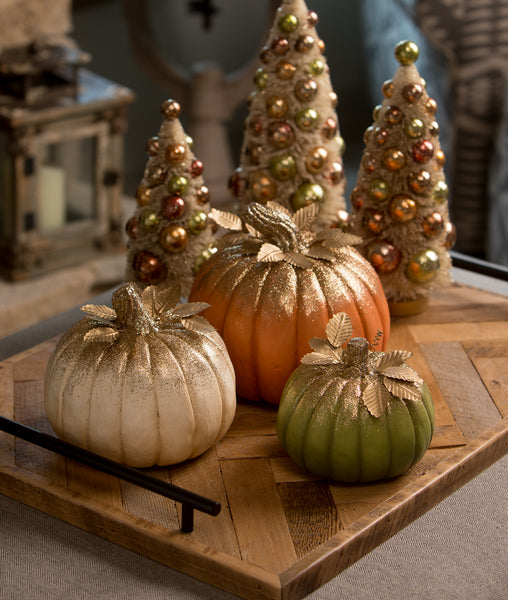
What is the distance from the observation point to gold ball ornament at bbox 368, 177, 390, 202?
1176mm

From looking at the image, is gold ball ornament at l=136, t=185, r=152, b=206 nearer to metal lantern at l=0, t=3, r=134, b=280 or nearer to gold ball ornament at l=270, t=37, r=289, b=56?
gold ball ornament at l=270, t=37, r=289, b=56

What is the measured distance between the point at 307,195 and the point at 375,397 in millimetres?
428

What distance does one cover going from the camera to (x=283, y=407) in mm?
873

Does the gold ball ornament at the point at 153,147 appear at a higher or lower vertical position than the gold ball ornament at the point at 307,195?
higher

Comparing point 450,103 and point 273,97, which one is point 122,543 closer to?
point 273,97

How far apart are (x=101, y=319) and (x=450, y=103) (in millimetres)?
1561

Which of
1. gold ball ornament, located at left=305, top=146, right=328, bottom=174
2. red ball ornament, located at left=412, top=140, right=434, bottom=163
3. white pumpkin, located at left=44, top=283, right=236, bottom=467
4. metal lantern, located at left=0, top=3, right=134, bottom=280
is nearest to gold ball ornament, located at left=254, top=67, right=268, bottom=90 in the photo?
gold ball ornament, located at left=305, top=146, right=328, bottom=174

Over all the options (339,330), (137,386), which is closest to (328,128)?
(339,330)

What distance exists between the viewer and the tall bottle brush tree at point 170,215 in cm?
112

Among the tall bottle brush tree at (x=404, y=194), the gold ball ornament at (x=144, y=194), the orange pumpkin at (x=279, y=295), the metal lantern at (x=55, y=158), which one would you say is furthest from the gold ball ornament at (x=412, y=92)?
the metal lantern at (x=55, y=158)

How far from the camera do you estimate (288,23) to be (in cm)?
117

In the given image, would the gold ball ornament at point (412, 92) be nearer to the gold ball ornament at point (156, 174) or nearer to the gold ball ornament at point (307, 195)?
the gold ball ornament at point (307, 195)

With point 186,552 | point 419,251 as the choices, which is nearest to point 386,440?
point 186,552

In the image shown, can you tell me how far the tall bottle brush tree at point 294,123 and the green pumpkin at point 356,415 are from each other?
38 cm
